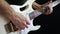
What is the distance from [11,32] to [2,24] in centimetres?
6

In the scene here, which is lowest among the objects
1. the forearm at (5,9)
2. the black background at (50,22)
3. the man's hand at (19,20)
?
the black background at (50,22)

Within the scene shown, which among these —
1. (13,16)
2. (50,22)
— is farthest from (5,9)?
(50,22)

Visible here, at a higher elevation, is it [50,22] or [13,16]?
[13,16]

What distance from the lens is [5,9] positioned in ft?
1.87

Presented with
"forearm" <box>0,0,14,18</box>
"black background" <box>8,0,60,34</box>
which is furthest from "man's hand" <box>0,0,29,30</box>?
"black background" <box>8,0,60,34</box>

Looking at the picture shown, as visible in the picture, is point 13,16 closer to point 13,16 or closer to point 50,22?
point 13,16

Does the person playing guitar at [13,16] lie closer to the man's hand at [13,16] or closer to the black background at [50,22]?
the man's hand at [13,16]

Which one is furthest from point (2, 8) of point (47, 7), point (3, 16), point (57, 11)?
point (57, 11)

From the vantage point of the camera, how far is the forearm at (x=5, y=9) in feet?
1.84

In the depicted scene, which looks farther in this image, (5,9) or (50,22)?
(50,22)

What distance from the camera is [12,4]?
0.62 metres

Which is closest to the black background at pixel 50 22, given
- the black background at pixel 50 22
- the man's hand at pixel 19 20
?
the black background at pixel 50 22

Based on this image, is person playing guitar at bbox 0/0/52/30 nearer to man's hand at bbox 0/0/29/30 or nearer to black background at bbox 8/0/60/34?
man's hand at bbox 0/0/29/30

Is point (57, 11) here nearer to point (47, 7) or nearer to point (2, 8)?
point (47, 7)
